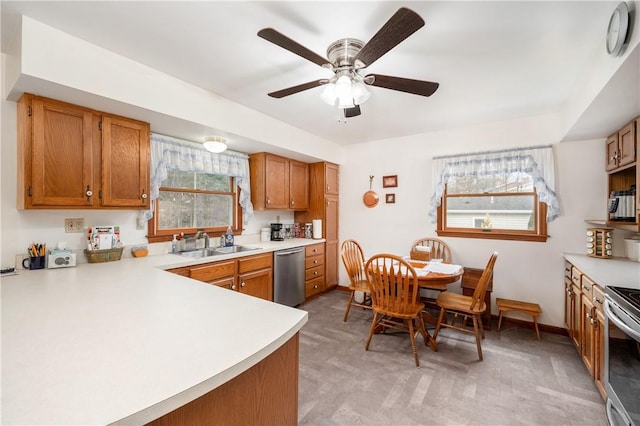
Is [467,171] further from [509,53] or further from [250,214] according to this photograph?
[250,214]

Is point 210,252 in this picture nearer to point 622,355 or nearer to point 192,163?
point 192,163

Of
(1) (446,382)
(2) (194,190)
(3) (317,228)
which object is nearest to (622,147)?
(1) (446,382)

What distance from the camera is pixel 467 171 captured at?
346cm

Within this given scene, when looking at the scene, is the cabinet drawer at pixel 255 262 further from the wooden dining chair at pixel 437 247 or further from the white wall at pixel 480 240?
the wooden dining chair at pixel 437 247

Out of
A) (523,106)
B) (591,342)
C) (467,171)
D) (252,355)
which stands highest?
(523,106)

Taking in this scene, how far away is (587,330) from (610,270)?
1.73 feet

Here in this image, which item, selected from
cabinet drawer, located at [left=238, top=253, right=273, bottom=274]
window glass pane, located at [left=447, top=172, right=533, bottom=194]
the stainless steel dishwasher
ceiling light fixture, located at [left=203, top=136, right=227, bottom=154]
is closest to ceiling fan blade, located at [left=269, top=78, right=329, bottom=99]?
ceiling light fixture, located at [left=203, top=136, right=227, bottom=154]

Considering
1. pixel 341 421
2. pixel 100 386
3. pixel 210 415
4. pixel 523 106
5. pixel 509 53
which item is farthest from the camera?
pixel 523 106

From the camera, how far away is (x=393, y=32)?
1.31 m

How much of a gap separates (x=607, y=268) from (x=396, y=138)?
2.75m

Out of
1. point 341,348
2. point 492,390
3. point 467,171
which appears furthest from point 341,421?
point 467,171

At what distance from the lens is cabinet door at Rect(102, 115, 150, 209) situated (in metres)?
2.15

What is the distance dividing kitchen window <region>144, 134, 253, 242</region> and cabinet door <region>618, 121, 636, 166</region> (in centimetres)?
384

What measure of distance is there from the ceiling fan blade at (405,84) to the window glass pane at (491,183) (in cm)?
207
